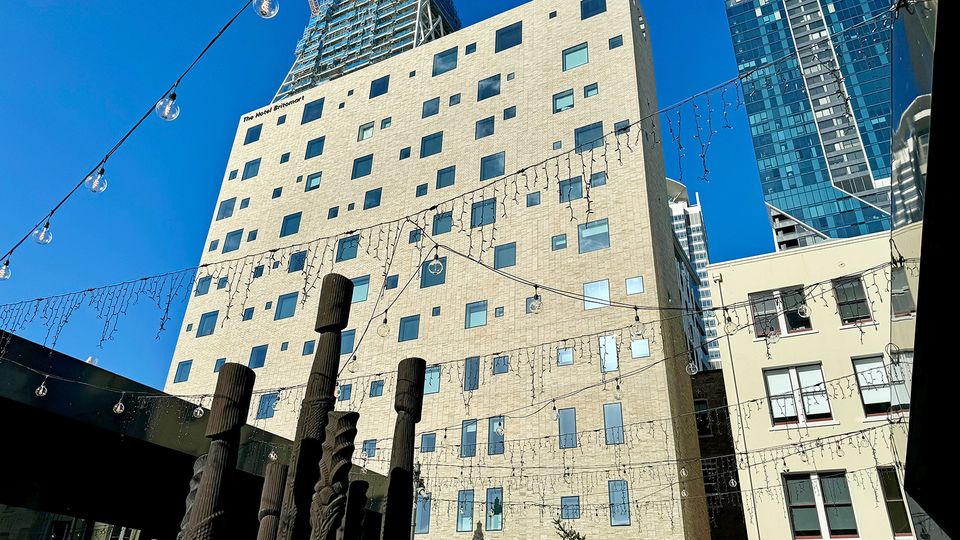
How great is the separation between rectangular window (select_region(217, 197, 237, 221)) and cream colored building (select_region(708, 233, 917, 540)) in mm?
30117

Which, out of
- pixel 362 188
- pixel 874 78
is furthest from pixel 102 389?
pixel 874 78

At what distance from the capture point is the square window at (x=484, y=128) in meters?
32.8

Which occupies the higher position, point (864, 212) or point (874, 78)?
point (874, 78)

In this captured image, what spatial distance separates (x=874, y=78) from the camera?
107m

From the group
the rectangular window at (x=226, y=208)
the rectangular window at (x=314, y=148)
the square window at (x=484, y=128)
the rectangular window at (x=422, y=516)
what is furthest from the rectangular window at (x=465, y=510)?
the rectangular window at (x=226, y=208)

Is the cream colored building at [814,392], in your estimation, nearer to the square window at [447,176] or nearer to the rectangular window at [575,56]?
the rectangular window at [575,56]

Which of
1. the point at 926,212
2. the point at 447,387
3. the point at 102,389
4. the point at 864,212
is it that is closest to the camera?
the point at 926,212

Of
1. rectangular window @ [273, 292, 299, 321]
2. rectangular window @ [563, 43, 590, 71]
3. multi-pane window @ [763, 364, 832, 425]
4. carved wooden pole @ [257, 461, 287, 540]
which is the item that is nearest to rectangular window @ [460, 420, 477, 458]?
multi-pane window @ [763, 364, 832, 425]

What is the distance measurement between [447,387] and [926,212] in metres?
23.4

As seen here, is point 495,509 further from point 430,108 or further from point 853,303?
point 430,108

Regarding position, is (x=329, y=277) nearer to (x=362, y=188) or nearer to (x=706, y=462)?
(x=706, y=462)

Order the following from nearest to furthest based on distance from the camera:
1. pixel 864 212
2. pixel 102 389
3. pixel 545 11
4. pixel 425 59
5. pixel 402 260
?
pixel 102 389 → pixel 402 260 → pixel 545 11 → pixel 425 59 → pixel 864 212

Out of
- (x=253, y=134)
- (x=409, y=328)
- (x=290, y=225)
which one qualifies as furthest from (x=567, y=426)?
(x=253, y=134)

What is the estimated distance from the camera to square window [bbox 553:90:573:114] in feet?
101
